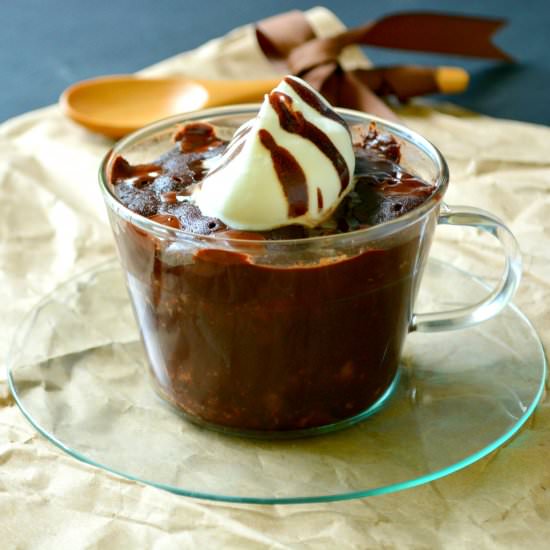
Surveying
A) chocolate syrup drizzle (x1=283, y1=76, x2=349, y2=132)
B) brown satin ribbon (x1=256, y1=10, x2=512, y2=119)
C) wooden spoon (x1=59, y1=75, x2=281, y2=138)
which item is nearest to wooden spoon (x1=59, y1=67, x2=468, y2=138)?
wooden spoon (x1=59, y1=75, x2=281, y2=138)

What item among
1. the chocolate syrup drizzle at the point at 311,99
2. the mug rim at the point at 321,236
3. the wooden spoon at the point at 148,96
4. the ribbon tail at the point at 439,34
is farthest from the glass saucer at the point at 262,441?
the ribbon tail at the point at 439,34

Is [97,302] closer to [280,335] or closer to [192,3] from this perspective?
[280,335]

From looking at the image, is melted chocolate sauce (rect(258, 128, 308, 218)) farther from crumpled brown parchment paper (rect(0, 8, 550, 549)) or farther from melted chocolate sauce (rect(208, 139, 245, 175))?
crumpled brown parchment paper (rect(0, 8, 550, 549))

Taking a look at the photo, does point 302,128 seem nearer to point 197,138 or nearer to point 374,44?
point 197,138

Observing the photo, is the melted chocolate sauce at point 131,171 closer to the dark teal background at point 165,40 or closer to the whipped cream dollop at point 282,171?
the whipped cream dollop at point 282,171

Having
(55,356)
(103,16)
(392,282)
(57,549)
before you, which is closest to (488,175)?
(392,282)
